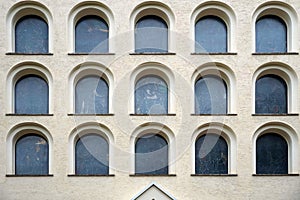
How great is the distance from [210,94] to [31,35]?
808 cm

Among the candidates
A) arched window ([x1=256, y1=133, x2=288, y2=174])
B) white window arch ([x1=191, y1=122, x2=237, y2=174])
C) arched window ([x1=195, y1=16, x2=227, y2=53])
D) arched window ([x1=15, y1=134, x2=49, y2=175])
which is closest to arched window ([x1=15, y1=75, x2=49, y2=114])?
arched window ([x1=15, y1=134, x2=49, y2=175])

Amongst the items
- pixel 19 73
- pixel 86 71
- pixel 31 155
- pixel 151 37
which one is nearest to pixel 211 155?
pixel 151 37

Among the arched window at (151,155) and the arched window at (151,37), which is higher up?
the arched window at (151,37)

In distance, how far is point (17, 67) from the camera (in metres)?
16.9

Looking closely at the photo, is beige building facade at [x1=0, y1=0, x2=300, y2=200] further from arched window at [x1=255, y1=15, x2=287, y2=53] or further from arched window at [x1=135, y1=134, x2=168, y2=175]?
arched window at [x1=255, y1=15, x2=287, y2=53]

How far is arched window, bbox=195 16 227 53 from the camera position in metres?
17.5

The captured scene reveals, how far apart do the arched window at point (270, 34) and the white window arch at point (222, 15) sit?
116cm

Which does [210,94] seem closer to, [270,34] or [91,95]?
[270,34]

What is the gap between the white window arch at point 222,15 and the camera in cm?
1717

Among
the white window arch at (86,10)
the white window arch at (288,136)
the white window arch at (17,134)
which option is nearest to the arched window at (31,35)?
the white window arch at (86,10)

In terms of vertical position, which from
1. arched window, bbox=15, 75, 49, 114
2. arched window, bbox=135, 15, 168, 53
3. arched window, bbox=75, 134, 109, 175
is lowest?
arched window, bbox=75, 134, 109, 175

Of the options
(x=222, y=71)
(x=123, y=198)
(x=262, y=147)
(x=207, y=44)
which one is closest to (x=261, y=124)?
(x=262, y=147)

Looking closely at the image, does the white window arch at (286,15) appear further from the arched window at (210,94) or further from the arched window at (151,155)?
the arched window at (151,155)

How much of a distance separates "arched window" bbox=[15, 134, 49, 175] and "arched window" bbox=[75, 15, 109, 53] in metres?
4.19
